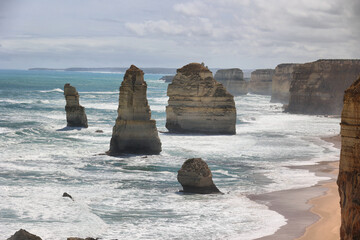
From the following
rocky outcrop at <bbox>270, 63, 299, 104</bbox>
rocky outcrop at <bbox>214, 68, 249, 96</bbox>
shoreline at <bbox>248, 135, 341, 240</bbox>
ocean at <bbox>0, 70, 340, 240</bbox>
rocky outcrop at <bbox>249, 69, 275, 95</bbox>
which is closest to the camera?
shoreline at <bbox>248, 135, 341, 240</bbox>

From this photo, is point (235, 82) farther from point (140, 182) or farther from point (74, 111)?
point (140, 182)

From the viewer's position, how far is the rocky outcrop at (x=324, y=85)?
79375 millimetres

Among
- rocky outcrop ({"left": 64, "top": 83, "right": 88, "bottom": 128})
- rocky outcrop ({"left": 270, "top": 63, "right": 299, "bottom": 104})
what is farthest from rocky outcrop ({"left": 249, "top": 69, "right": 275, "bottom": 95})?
rocky outcrop ({"left": 64, "top": 83, "right": 88, "bottom": 128})

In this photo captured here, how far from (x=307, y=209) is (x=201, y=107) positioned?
81.4ft

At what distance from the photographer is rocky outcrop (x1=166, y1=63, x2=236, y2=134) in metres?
47.2

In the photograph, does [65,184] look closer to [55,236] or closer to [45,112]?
[55,236]

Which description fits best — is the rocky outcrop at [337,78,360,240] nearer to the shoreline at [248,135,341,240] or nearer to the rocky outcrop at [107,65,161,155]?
the shoreline at [248,135,341,240]

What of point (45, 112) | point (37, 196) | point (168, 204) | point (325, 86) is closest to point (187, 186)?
point (168, 204)

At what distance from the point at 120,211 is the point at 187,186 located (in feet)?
14.1

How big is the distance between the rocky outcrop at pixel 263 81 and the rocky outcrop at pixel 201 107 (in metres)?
98.2

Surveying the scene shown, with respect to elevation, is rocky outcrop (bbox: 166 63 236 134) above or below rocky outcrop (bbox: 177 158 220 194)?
above

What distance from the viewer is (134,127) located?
35469mm


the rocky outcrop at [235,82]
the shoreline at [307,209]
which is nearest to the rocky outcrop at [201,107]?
the shoreline at [307,209]

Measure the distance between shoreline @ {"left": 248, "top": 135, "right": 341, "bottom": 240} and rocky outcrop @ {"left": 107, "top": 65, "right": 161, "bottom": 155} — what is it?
10377 mm
